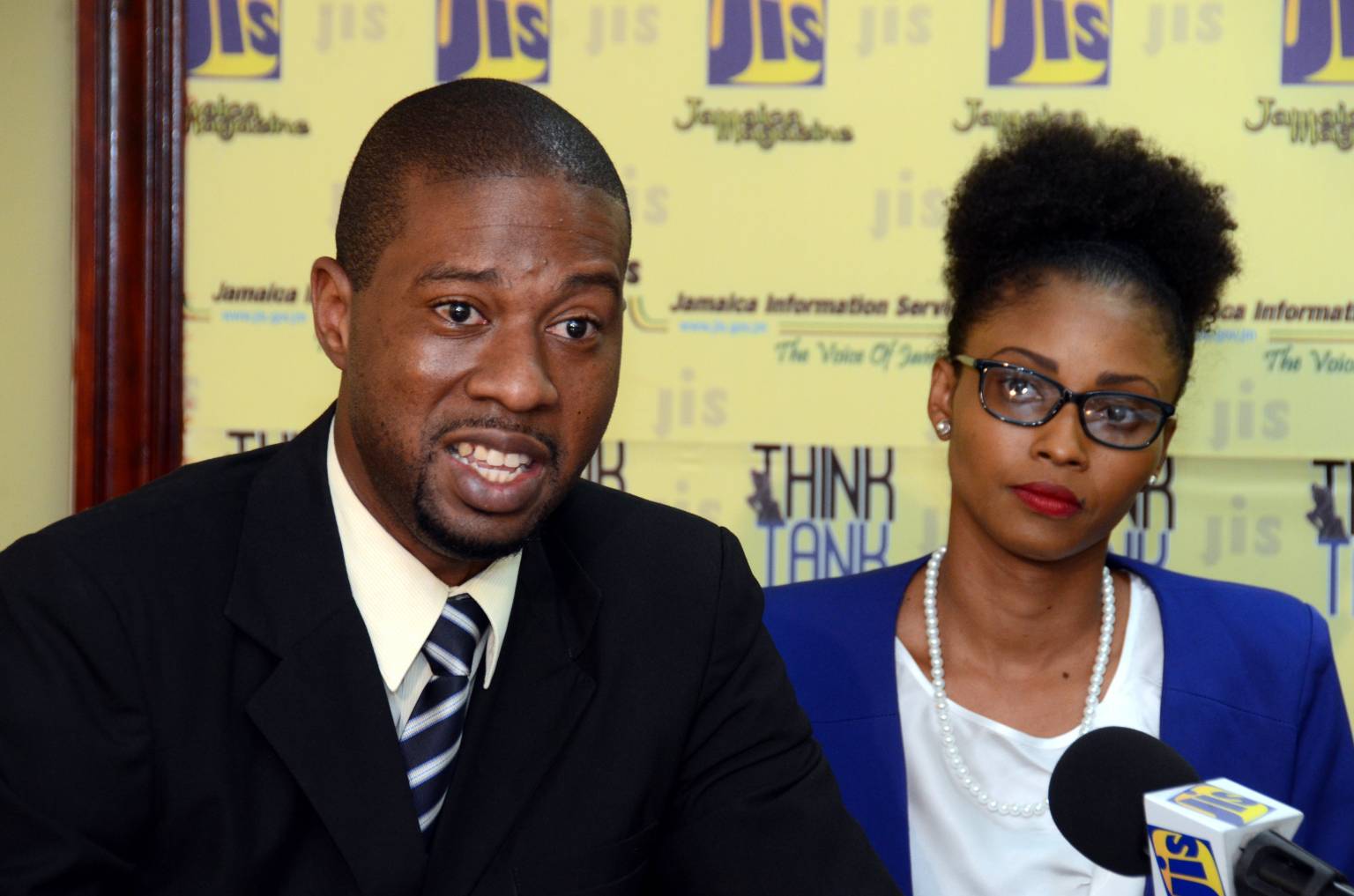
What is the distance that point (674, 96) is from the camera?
2.43m

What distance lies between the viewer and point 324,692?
1297mm

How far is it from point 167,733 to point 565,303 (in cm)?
51

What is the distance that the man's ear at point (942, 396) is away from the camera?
1.96m

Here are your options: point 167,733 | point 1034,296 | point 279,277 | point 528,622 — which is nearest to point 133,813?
point 167,733

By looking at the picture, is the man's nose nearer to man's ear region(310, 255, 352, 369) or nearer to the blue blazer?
man's ear region(310, 255, 352, 369)

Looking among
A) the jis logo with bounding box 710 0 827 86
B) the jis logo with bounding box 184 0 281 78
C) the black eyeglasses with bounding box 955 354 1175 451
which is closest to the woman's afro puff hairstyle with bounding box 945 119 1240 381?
the black eyeglasses with bounding box 955 354 1175 451

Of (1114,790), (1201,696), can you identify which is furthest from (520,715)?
(1201,696)

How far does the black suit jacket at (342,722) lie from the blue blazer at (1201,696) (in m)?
0.32

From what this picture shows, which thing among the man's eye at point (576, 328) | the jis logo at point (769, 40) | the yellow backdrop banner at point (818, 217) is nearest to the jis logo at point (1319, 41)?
the yellow backdrop banner at point (818, 217)

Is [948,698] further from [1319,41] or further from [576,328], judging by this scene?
[1319,41]

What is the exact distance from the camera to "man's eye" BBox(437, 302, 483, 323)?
1.34 meters

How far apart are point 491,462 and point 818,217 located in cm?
122

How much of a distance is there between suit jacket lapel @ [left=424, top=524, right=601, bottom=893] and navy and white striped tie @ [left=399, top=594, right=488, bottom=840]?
14 millimetres

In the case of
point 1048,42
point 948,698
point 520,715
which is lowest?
point 948,698
